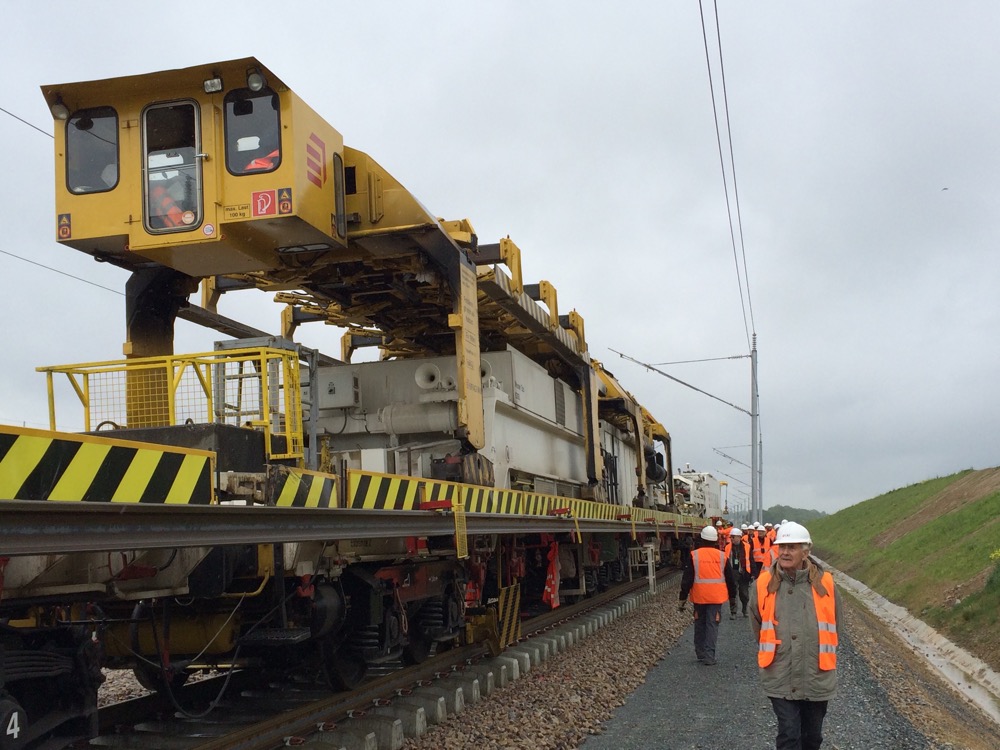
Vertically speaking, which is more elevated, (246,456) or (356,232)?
(356,232)

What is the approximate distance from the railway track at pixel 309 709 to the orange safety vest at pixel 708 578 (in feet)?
7.11

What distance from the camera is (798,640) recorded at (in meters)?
5.02

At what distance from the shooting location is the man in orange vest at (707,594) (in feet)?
34.3

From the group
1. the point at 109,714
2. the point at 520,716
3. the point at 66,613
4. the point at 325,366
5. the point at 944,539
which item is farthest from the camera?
the point at 944,539

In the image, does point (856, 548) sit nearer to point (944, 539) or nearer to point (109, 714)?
point (944, 539)

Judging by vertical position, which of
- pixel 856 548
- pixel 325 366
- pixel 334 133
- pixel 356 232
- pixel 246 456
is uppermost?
pixel 334 133

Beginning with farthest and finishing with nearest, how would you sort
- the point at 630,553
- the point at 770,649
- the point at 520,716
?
the point at 630,553 → the point at 520,716 → the point at 770,649

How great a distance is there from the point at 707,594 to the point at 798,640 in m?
5.80

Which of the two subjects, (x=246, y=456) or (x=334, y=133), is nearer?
(x=246, y=456)

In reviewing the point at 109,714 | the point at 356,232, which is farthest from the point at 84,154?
the point at 109,714

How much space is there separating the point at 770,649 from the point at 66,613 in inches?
161

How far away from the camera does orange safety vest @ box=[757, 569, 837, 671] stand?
195 inches

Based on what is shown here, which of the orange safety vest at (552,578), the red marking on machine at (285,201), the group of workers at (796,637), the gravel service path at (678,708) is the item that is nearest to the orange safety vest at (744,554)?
the gravel service path at (678,708)

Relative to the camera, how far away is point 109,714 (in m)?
6.56
